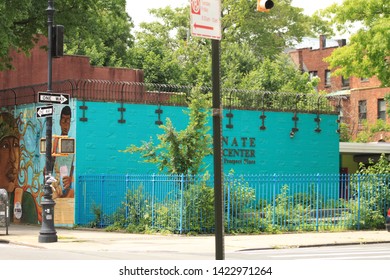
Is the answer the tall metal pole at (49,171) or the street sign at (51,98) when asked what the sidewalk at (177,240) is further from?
the street sign at (51,98)

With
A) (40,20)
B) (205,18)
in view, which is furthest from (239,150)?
(205,18)

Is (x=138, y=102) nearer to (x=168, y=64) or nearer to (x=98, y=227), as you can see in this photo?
(x=98, y=227)

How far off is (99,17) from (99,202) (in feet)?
29.9

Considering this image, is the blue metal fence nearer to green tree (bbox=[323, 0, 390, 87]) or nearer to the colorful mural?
the colorful mural

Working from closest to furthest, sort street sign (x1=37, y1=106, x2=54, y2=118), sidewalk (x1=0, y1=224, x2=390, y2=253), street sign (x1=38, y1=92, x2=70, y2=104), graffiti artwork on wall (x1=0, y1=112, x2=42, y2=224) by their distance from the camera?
sidewalk (x1=0, y1=224, x2=390, y2=253)
street sign (x1=38, y1=92, x2=70, y2=104)
street sign (x1=37, y1=106, x2=54, y2=118)
graffiti artwork on wall (x1=0, y1=112, x2=42, y2=224)

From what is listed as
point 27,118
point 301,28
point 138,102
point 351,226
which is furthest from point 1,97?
point 301,28

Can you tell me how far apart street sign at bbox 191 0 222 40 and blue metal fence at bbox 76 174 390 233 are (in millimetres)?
16284

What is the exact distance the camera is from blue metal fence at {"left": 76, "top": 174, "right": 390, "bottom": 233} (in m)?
26.0

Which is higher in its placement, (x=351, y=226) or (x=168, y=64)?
(x=168, y=64)

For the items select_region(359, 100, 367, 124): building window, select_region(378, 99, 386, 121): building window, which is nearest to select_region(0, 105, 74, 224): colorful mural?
select_region(378, 99, 386, 121): building window

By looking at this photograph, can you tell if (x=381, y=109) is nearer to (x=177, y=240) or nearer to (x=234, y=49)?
(x=234, y=49)

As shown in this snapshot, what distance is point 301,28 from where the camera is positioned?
7462 cm

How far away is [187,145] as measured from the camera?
2683cm

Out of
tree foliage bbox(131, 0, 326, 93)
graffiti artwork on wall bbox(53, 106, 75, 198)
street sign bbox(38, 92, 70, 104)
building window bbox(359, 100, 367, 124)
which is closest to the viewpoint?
street sign bbox(38, 92, 70, 104)
